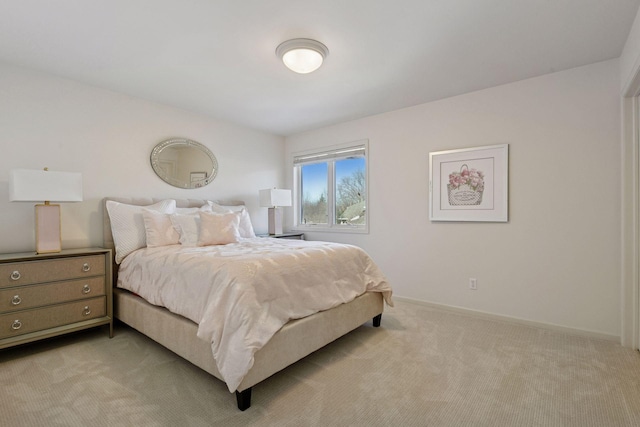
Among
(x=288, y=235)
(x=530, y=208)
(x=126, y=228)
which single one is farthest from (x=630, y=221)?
(x=126, y=228)

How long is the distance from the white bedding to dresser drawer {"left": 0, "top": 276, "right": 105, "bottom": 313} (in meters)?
0.24

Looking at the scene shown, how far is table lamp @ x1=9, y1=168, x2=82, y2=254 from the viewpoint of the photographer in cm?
236

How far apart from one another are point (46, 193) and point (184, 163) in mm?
1519

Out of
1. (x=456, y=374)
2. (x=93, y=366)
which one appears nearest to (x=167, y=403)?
(x=93, y=366)

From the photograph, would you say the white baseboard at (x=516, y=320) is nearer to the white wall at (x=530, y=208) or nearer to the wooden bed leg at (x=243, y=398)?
the white wall at (x=530, y=208)

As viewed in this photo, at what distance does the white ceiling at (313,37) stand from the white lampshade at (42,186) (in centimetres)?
97

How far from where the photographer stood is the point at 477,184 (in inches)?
128

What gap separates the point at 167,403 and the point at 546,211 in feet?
11.1

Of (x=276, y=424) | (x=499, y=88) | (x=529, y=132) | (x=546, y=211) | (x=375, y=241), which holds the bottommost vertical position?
(x=276, y=424)

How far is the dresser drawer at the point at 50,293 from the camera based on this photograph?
2.25 m

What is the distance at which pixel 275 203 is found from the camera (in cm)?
435

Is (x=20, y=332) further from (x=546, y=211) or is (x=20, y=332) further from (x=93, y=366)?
(x=546, y=211)

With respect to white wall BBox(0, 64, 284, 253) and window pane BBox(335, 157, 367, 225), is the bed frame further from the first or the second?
window pane BBox(335, 157, 367, 225)

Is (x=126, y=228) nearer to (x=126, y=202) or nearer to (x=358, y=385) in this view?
(x=126, y=202)
